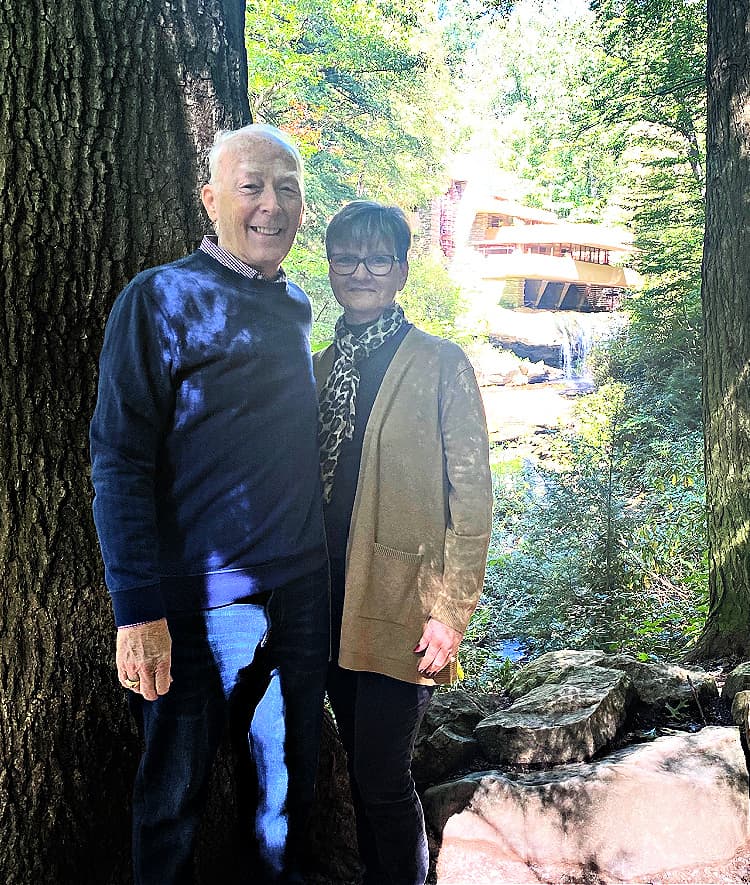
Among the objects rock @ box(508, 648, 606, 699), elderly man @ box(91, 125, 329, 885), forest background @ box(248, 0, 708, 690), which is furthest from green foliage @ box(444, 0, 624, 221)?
elderly man @ box(91, 125, 329, 885)

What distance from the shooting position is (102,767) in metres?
2.14

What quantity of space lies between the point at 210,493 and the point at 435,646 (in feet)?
2.20

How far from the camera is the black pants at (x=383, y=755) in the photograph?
79.7 inches

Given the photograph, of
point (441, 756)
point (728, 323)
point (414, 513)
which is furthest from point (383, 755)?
point (728, 323)

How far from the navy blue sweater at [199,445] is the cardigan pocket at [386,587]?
0.16 m

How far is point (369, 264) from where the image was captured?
6.75 ft

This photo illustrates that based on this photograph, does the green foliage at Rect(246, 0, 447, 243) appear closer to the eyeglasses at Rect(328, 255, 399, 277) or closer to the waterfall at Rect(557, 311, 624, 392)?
the waterfall at Rect(557, 311, 624, 392)

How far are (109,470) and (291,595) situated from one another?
0.51 meters

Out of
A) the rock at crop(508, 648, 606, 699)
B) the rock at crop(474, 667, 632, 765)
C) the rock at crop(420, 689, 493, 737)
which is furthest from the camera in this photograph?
the rock at crop(508, 648, 606, 699)

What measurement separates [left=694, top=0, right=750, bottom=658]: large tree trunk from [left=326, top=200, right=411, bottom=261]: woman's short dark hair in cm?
263

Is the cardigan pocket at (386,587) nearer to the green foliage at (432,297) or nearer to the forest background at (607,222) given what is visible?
the forest background at (607,222)

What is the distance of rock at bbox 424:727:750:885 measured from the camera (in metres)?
2.54

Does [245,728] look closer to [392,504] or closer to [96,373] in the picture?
[392,504]

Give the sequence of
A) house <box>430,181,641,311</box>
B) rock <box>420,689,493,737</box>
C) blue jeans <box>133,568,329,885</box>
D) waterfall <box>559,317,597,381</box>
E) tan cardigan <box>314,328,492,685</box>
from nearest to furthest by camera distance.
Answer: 1. blue jeans <box>133,568,329,885</box>
2. tan cardigan <box>314,328,492,685</box>
3. rock <box>420,689,493,737</box>
4. waterfall <box>559,317,597,381</box>
5. house <box>430,181,641,311</box>
